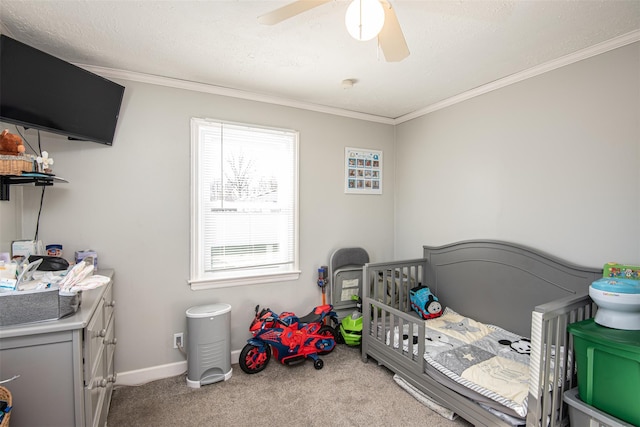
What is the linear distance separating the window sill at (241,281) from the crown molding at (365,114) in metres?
1.66

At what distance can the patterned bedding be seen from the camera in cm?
176

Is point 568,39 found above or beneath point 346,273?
above

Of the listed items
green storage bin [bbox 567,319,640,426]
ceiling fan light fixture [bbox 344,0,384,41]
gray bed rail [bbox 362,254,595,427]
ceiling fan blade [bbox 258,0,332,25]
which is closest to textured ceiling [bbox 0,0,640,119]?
ceiling fan blade [bbox 258,0,332,25]

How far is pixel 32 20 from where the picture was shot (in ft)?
5.82

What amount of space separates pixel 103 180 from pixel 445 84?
2897mm

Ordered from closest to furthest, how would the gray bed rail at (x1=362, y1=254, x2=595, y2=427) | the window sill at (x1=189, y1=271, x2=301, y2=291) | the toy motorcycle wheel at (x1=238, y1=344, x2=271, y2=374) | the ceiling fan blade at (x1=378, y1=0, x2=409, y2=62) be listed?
the ceiling fan blade at (x1=378, y1=0, x2=409, y2=62) → the gray bed rail at (x1=362, y1=254, x2=595, y2=427) → the toy motorcycle wheel at (x1=238, y1=344, x2=271, y2=374) → the window sill at (x1=189, y1=271, x2=301, y2=291)

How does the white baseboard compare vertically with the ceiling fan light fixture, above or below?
below

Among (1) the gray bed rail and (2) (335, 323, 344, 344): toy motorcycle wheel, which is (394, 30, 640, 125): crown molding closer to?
(1) the gray bed rail

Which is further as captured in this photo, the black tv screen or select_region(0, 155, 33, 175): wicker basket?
the black tv screen

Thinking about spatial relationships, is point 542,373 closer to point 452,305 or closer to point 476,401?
point 476,401

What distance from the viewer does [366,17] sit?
1166 mm

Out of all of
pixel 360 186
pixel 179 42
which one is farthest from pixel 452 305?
pixel 179 42

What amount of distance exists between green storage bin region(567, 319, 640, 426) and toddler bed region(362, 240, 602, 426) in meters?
0.10

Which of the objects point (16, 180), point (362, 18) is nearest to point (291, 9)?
point (362, 18)
